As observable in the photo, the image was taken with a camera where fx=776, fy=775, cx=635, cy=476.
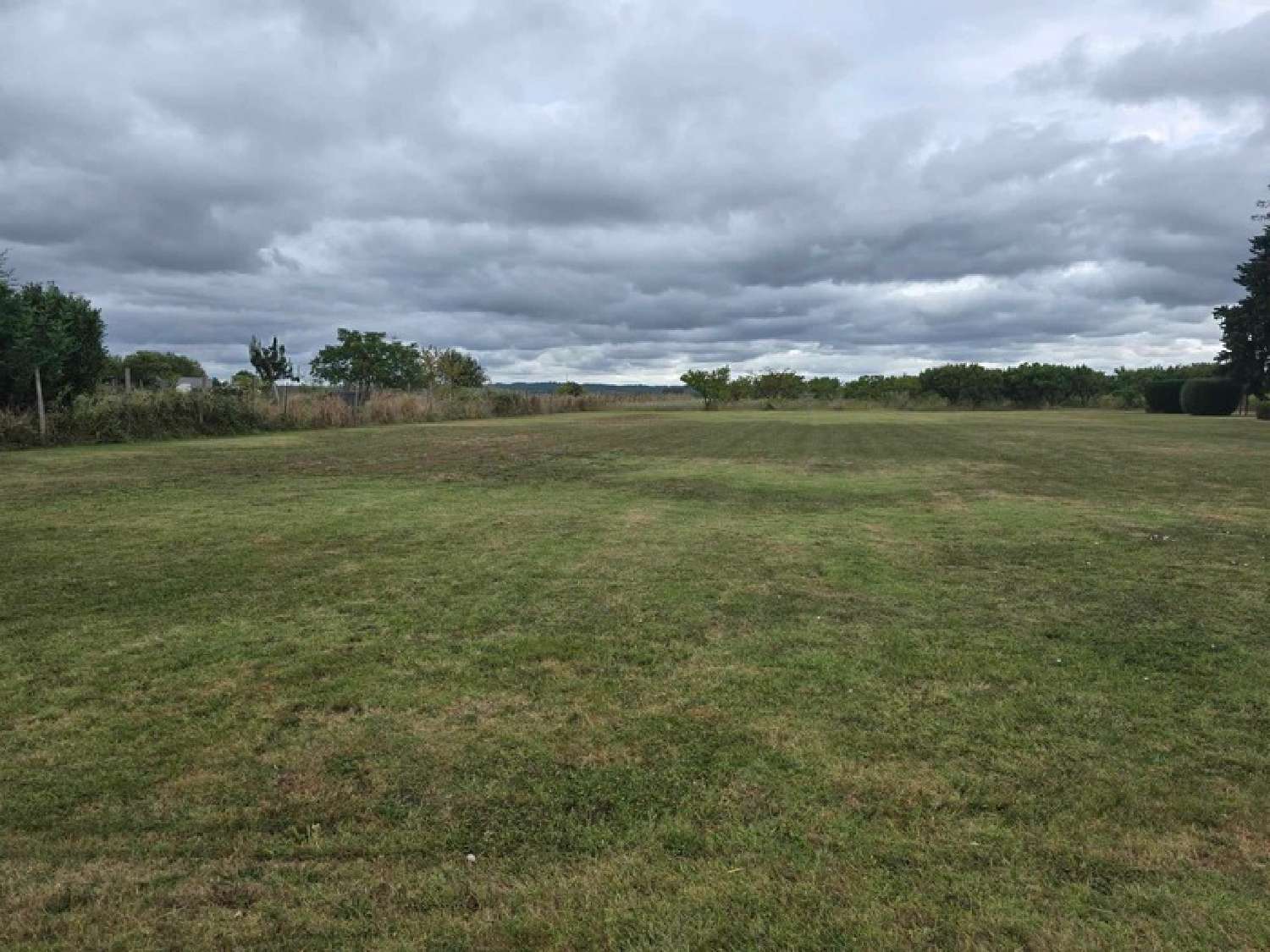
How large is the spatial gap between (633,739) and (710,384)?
55.1 meters

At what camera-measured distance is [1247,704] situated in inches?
144

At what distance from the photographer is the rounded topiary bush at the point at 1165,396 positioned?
42.4 metres

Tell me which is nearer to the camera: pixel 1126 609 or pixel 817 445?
pixel 1126 609

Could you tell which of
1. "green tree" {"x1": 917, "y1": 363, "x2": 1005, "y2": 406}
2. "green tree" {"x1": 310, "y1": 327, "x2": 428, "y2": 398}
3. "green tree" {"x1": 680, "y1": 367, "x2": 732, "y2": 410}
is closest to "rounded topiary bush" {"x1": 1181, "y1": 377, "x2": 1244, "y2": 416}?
"green tree" {"x1": 917, "y1": 363, "x2": 1005, "y2": 406}

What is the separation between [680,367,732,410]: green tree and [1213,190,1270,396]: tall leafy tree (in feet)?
96.9

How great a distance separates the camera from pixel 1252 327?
36344 mm

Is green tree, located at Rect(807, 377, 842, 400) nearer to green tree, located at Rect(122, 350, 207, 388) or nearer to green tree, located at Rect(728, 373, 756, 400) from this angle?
green tree, located at Rect(728, 373, 756, 400)

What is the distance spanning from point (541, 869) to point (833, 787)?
44.2 inches

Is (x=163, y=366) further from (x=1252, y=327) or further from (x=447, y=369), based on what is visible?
(x=1252, y=327)

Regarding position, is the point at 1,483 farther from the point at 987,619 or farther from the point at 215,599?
the point at 987,619

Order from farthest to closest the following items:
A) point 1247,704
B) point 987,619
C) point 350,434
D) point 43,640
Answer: point 350,434 → point 987,619 → point 43,640 → point 1247,704

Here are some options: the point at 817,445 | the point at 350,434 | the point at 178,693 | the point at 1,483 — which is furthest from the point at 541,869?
the point at 350,434

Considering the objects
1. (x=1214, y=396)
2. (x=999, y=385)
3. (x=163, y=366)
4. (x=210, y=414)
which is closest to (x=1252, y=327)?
(x=1214, y=396)

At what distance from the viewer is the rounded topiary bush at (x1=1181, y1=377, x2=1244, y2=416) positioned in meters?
38.8
